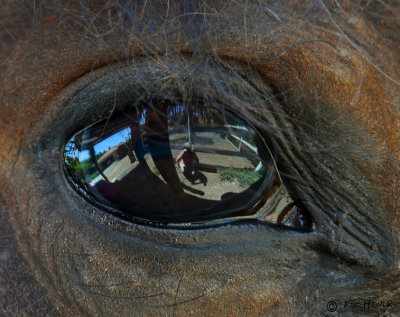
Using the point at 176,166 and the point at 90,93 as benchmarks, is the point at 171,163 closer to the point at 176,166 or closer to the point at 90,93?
the point at 176,166

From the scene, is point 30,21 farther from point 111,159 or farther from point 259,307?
point 259,307

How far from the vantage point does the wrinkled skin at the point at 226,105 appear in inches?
35.0

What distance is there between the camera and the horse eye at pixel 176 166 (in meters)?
0.97

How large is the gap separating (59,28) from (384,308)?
1.12m

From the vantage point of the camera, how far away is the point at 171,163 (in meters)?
0.98

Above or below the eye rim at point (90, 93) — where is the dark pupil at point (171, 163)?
below

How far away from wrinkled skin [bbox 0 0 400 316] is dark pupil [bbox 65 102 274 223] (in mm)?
45

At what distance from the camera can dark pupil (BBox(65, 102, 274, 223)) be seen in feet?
3.20

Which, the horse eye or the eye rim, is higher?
the eye rim

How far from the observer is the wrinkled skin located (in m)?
0.89

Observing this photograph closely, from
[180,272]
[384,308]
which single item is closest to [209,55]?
[180,272]

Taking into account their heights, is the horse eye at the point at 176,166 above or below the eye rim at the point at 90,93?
below

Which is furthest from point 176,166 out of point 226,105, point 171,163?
point 226,105

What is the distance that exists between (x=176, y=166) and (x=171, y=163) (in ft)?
0.05
